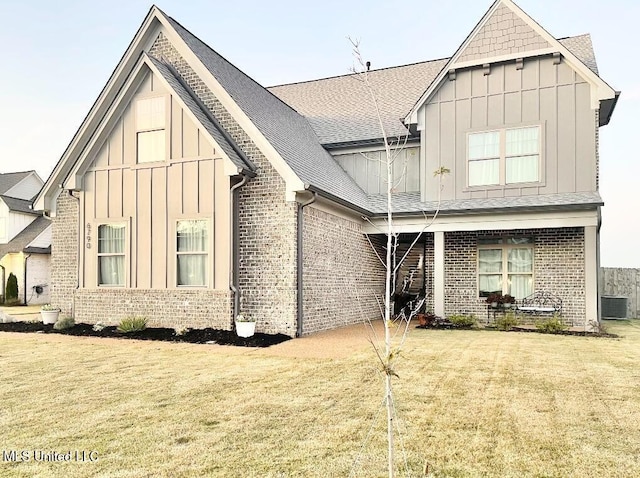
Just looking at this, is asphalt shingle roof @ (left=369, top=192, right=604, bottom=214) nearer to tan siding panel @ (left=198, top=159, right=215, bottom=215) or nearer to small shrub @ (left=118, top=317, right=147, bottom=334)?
tan siding panel @ (left=198, top=159, right=215, bottom=215)

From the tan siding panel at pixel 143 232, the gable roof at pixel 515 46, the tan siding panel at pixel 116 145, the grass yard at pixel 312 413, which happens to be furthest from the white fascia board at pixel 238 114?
the gable roof at pixel 515 46

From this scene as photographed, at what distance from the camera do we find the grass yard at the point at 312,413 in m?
4.11

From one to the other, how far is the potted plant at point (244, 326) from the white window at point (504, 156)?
784cm

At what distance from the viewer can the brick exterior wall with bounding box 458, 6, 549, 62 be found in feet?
47.3

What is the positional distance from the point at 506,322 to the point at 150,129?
10048mm

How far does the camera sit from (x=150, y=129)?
42.3 ft

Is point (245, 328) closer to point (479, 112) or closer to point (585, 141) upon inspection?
point (479, 112)

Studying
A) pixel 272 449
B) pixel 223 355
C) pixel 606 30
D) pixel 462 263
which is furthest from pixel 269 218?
pixel 606 30

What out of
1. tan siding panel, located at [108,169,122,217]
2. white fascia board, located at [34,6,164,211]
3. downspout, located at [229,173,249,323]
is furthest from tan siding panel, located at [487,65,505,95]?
tan siding panel, located at [108,169,122,217]

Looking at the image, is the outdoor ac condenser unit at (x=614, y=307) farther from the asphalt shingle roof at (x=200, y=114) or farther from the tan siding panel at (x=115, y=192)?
the tan siding panel at (x=115, y=192)

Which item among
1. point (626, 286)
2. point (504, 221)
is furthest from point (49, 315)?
point (626, 286)

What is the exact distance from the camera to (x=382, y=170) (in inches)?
683

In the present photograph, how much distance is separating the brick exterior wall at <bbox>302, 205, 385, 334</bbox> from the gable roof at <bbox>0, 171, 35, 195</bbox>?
21.4 metres

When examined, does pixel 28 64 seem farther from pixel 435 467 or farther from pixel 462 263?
pixel 435 467
